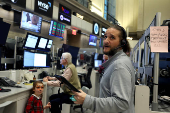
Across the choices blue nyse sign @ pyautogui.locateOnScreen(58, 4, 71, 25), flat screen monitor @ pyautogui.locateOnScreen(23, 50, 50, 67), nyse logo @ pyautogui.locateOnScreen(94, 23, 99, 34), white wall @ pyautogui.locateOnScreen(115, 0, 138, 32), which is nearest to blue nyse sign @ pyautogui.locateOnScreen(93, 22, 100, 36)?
nyse logo @ pyautogui.locateOnScreen(94, 23, 99, 34)

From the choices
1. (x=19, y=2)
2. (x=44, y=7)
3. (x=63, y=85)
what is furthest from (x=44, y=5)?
(x=63, y=85)

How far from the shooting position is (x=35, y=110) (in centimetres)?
228

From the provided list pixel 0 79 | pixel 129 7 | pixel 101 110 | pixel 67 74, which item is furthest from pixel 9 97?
pixel 129 7

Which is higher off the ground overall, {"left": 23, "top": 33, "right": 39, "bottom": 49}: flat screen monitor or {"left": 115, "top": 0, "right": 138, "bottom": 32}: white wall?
{"left": 115, "top": 0, "right": 138, "bottom": 32}: white wall

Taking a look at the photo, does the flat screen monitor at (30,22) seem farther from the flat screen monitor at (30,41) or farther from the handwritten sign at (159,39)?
the handwritten sign at (159,39)

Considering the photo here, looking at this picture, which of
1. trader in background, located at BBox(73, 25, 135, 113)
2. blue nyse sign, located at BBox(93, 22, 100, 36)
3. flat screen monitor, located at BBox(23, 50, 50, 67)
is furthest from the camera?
blue nyse sign, located at BBox(93, 22, 100, 36)

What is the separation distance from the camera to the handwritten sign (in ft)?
5.19

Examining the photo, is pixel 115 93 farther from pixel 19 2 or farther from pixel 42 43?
pixel 19 2

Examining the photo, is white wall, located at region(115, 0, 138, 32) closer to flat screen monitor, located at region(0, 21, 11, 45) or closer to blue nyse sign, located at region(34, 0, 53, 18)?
blue nyse sign, located at region(34, 0, 53, 18)

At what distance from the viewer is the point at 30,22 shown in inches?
210

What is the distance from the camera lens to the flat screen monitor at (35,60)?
3467 millimetres

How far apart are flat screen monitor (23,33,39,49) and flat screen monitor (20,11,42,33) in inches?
39.3

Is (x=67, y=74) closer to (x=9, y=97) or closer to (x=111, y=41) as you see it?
(x=9, y=97)

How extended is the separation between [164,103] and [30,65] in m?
2.76
